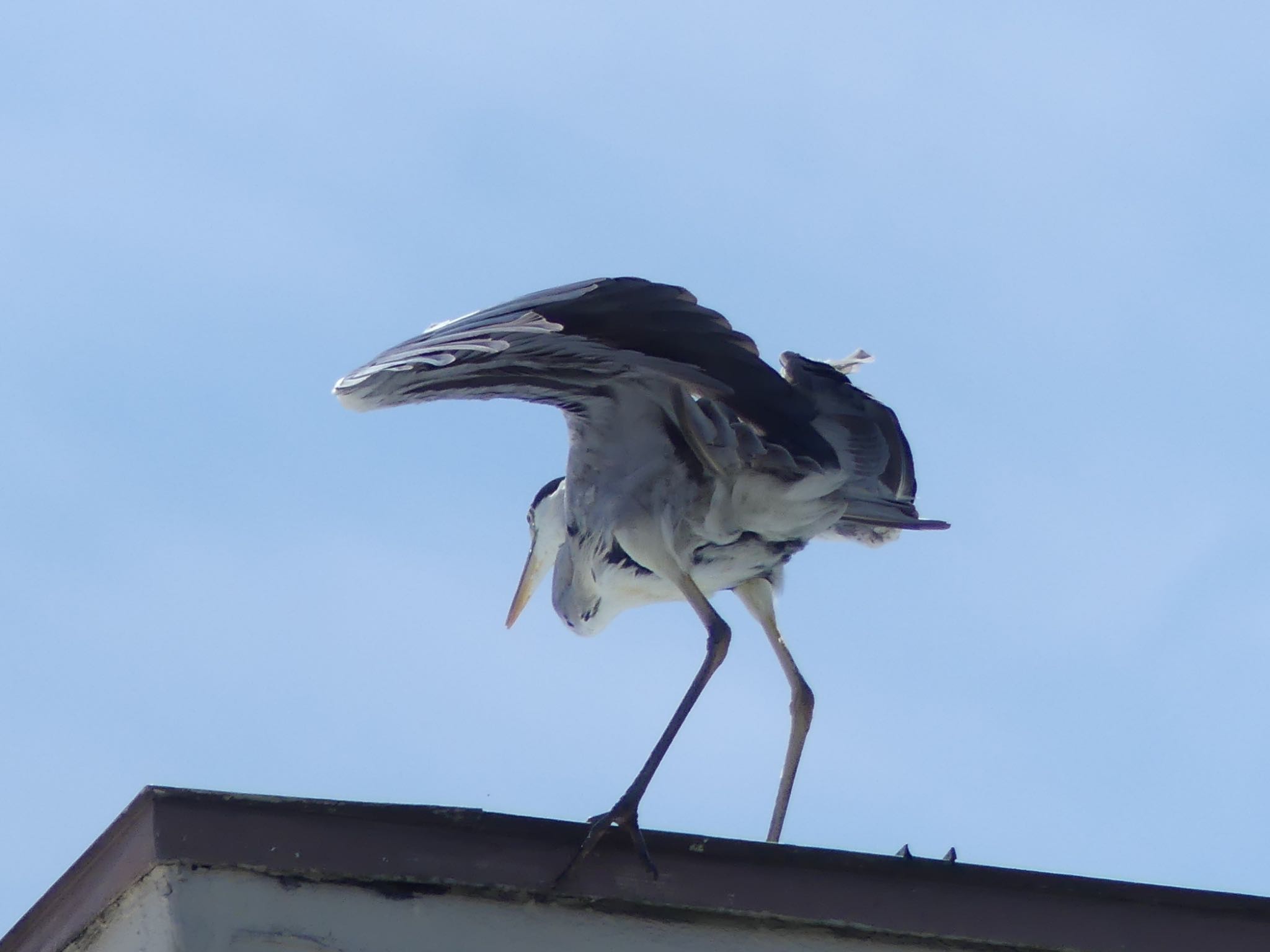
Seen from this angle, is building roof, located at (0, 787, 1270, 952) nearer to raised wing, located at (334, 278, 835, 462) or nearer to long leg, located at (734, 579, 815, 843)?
raised wing, located at (334, 278, 835, 462)

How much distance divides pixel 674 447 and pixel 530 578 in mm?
1183

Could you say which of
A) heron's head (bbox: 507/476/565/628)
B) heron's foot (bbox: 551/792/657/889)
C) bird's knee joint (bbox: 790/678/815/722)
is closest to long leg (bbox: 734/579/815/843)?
bird's knee joint (bbox: 790/678/815/722)

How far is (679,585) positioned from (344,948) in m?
2.07

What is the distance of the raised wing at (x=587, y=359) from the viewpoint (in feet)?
14.6

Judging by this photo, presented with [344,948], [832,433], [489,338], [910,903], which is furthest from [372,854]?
[832,433]

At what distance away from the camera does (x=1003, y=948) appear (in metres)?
3.62

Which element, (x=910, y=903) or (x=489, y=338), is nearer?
(x=910, y=903)

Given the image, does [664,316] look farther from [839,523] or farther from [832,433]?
[839,523]

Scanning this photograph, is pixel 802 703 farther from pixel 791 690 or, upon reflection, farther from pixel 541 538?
pixel 541 538

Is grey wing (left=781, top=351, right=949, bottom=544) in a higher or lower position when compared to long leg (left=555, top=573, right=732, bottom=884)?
higher

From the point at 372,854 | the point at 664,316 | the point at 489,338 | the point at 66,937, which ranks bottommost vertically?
the point at 66,937

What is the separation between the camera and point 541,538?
608 cm

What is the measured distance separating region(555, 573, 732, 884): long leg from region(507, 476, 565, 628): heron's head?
2.47 ft

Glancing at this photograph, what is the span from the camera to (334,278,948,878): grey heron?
4633 millimetres
